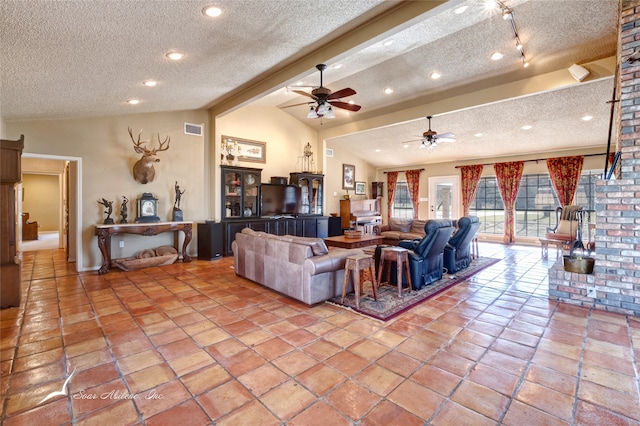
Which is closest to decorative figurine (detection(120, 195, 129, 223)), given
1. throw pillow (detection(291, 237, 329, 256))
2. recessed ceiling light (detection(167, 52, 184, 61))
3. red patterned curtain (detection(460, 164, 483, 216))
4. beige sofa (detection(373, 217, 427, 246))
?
recessed ceiling light (detection(167, 52, 184, 61))

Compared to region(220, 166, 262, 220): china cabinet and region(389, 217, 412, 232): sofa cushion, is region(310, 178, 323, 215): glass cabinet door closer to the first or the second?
region(220, 166, 262, 220): china cabinet

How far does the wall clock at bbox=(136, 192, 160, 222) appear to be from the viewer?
5.63 m

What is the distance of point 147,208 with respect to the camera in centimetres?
572

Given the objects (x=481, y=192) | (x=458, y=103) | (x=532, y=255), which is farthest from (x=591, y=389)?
(x=481, y=192)

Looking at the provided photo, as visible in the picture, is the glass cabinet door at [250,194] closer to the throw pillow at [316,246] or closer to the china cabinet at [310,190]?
the china cabinet at [310,190]

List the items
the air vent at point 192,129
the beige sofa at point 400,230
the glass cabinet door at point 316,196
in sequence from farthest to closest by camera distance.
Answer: the glass cabinet door at point 316,196
the beige sofa at point 400,230
the air vent at point 192,129

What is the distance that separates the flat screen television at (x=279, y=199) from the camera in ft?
24.1

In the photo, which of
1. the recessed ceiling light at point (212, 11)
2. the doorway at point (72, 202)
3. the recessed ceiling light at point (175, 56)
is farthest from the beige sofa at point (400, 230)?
the doorway at point (72, 202)

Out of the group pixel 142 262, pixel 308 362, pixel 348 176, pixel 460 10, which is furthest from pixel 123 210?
pixel 348 176

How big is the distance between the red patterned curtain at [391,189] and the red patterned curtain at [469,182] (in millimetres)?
2343

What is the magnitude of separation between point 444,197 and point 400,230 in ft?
11.4

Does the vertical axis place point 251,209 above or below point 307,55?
below

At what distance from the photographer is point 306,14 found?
2898 millimetres

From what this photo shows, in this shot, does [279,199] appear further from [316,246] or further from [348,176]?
[316,246]
